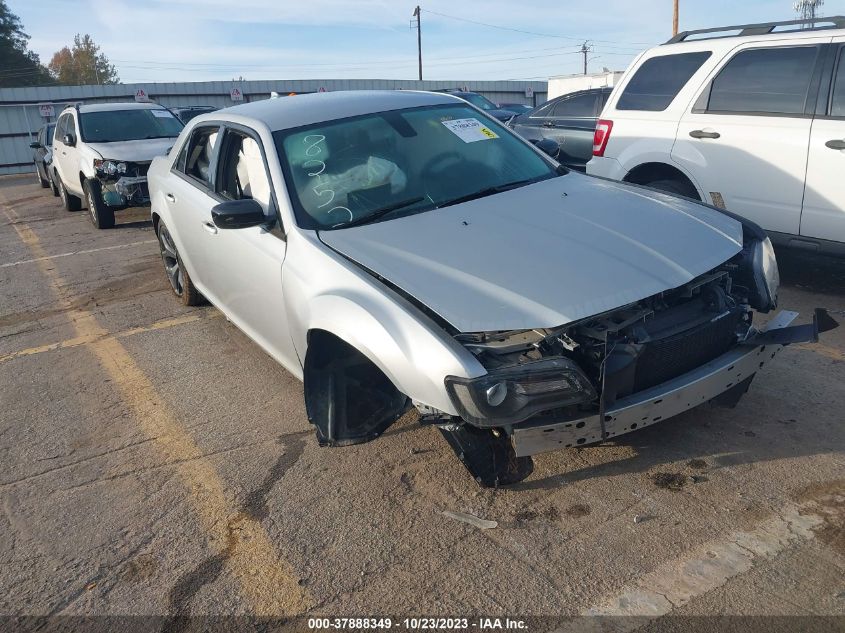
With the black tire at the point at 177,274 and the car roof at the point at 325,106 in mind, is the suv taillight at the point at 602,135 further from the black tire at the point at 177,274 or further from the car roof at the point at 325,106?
the black tire at the point at 177,274

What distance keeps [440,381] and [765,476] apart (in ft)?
5.17

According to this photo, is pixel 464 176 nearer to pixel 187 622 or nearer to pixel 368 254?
pixel 368 254

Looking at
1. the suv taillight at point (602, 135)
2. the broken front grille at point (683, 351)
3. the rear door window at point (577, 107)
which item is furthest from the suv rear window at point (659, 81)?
the broken front grille at point (683, 351)

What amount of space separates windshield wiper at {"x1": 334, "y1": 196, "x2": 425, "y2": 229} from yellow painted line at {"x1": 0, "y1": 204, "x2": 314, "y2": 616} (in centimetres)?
140

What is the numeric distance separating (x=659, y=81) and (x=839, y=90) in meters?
1.60

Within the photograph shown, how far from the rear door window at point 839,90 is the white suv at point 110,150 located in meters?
8.46

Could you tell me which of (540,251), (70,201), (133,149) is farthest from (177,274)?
(70,201)

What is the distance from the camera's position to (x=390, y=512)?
306 centimetres

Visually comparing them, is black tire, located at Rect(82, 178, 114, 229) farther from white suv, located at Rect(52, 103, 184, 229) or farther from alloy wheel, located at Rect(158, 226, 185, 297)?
alloy wheel, located at Rect(158, 226, 185, 297)

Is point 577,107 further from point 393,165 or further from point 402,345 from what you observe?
point 402,345

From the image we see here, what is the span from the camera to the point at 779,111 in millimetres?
5484

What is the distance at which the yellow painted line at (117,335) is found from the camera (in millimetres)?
5410

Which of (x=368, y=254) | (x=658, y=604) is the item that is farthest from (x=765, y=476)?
(x=368, y=254)

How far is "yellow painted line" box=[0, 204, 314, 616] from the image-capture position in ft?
8.68
